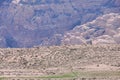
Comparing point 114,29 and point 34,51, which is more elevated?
point 114,29

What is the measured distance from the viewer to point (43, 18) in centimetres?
12988

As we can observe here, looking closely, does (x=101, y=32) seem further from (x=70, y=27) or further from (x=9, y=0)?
(x=9, y=0)

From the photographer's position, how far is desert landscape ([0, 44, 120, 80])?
165 feet

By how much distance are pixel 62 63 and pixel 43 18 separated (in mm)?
75675

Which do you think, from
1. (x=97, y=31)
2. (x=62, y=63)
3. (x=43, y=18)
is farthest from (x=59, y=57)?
(x=43, y=18)

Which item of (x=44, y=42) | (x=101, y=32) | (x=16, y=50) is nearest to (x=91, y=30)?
(x=101, y=32)

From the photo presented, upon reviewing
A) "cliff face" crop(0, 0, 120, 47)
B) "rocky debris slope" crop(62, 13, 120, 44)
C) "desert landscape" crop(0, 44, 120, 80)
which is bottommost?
"desert landscape" crop(0, 44, 120, 80)

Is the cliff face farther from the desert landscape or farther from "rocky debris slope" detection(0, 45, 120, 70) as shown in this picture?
the desert landscape

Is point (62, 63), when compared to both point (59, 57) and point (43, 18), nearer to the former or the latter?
point (59, 57)

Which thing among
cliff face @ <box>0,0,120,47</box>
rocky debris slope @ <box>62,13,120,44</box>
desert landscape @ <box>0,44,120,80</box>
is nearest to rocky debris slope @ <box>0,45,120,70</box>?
desert landscape @ <box>0,44,120,80</box>

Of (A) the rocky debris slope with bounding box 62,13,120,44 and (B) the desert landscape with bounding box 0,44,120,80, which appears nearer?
(B) the desert landscape with bounding box 0,44,120,80

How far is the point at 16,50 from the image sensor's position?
60.5 meters

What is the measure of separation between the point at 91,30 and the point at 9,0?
99.1 feet

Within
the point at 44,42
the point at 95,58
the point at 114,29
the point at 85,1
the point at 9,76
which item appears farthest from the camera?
the point at 85,1
